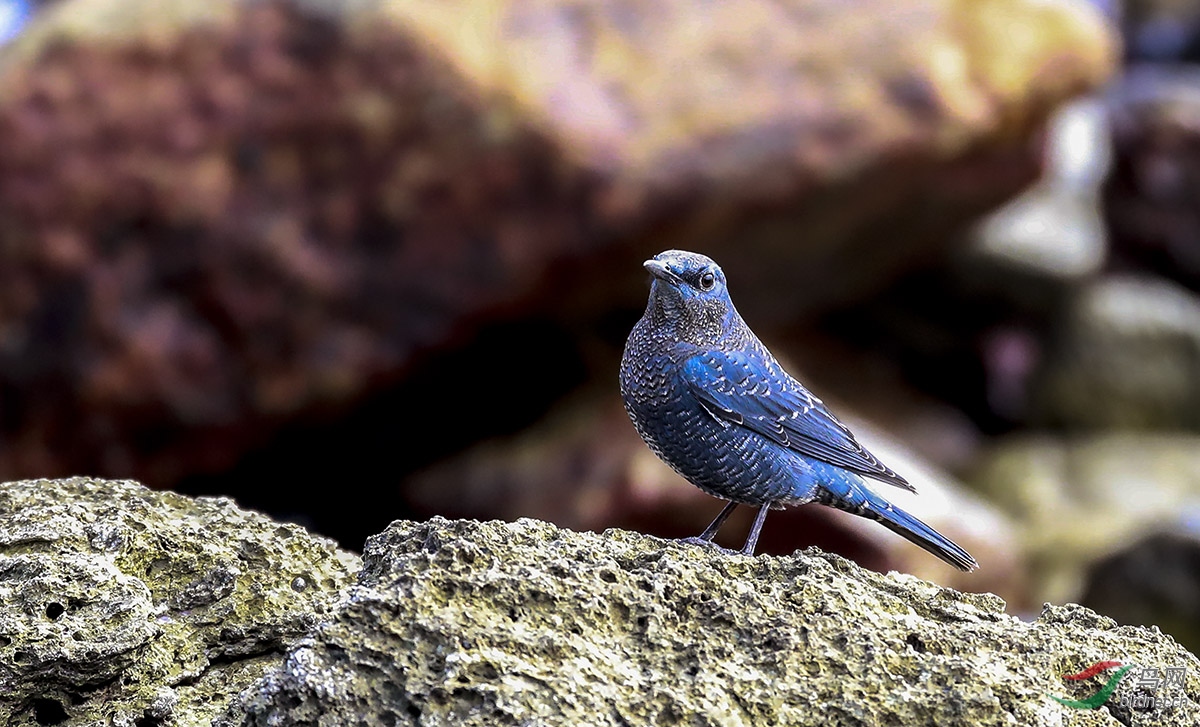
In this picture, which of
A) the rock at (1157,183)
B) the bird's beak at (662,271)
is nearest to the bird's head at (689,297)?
the bird's beak at (662,271)

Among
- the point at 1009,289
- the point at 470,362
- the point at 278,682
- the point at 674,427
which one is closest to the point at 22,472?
the point at 470,362

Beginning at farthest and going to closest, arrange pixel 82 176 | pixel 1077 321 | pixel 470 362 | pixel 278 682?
pixel 1077 321, pixel 470 362, pixel 82 176, pixel 278 682

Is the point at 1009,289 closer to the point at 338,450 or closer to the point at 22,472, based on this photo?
the point at 338,450

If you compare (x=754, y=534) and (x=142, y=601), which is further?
(x=754, y=534)

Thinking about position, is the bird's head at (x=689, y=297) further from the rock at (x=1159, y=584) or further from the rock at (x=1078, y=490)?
the rock at (x=1078, y=490)

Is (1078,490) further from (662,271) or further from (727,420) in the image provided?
(662,271)

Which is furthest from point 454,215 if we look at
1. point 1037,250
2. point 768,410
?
point 1037,250
